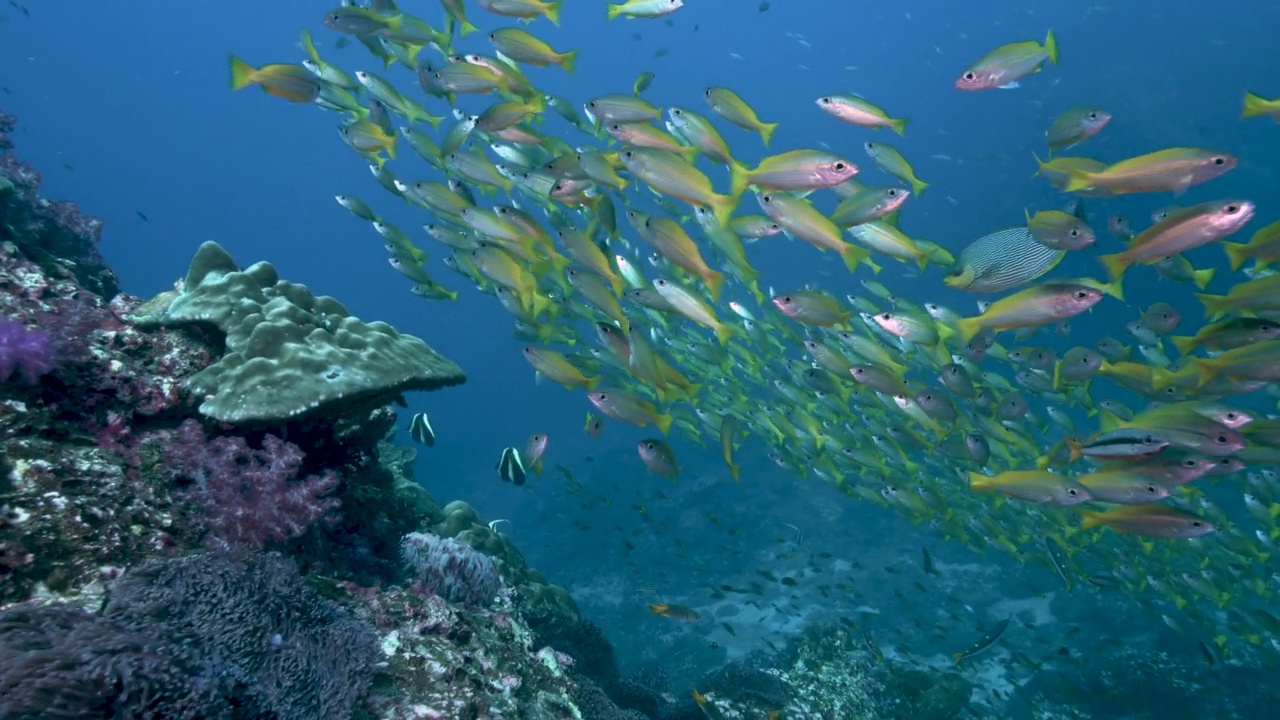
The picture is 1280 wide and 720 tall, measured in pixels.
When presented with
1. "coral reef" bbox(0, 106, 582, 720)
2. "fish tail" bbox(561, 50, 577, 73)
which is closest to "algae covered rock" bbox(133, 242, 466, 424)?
"coral reef" bbox(0, 106, 582, 720)

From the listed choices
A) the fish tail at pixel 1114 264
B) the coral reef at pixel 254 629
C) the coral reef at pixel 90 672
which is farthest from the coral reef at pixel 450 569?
the fish tail at pixel 1114 264

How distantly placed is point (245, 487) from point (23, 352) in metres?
1.40

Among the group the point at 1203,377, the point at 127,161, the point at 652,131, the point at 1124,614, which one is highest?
the point at 652,131

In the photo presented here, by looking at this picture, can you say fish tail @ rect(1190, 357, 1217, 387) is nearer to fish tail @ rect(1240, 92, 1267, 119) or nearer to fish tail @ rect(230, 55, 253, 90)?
fish tail @ rect(1240, 92, 1267, 119)

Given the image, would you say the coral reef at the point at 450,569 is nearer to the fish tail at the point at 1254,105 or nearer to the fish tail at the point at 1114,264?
the fish tail at the point at 1114,264

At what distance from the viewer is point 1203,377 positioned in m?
5.46

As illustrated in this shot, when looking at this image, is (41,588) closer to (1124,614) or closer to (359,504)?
(359,504)

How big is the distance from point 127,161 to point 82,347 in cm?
15287

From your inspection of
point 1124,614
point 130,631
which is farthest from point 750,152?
point 130,631

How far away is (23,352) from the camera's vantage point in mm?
3699

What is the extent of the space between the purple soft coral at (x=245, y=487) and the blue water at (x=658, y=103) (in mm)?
11178

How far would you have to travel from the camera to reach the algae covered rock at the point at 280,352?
4367 millimetres

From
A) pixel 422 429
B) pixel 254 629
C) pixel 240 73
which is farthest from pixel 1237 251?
pixel 422 429

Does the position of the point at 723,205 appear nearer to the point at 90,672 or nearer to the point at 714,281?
the point at 714,281
